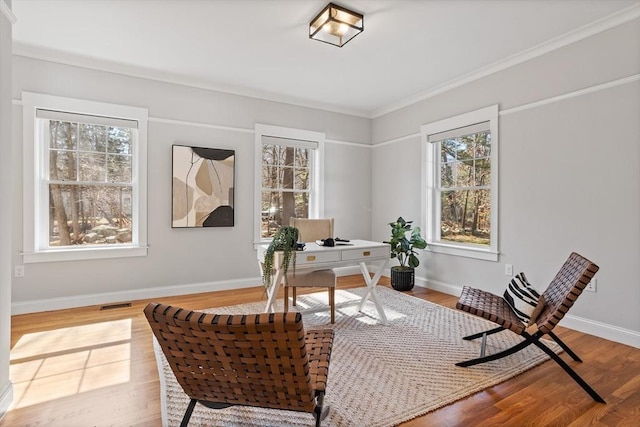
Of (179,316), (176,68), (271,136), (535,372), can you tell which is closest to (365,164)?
(271,136)

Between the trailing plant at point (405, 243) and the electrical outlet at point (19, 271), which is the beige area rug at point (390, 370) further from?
the electrical outlet at point (19, 271)

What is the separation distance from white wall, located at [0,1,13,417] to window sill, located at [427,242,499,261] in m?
4.05

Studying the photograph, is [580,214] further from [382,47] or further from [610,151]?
[382,47]

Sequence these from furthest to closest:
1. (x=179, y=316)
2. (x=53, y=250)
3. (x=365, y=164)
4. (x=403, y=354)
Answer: (x=365, y=164) → (x=53, y=250) → (x=403, y=354) → (x=179, y=316)

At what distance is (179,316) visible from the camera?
1219 millimetres

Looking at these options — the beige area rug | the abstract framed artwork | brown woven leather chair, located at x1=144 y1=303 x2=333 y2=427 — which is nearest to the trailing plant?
the beige area rug

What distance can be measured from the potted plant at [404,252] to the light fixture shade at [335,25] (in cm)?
238

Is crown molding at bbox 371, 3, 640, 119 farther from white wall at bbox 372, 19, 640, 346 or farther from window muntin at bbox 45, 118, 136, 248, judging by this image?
window muntin at bbox 45, 118, 136, 248

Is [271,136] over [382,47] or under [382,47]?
under

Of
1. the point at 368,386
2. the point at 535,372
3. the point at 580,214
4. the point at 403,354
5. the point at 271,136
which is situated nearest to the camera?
the point at 368,386

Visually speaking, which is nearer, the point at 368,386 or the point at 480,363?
the point at 368,386

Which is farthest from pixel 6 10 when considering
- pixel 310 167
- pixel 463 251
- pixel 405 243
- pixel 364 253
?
pixel 463 251

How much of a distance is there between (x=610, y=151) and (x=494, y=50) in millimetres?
1400

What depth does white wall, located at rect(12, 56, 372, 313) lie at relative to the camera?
11.2 ft
